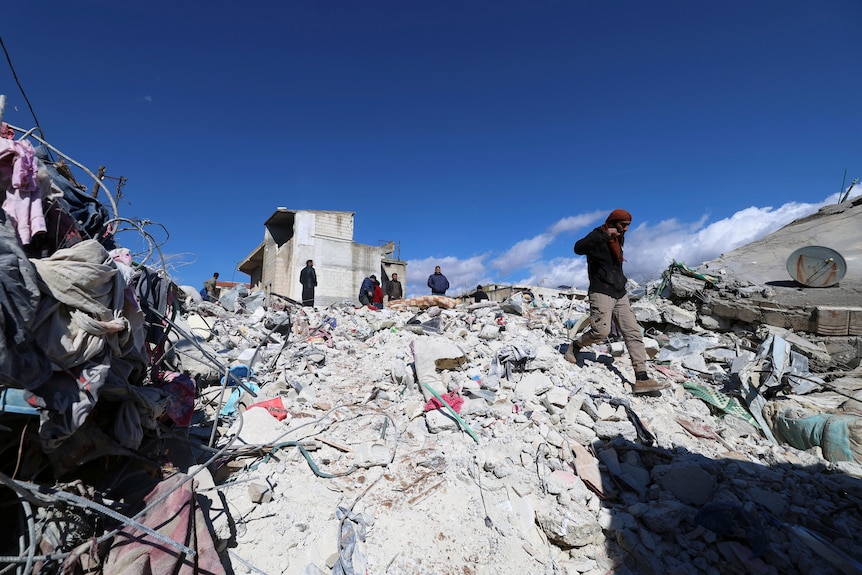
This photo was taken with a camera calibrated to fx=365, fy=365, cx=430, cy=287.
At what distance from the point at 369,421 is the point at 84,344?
2.18m

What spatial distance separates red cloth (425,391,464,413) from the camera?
10.7 ft

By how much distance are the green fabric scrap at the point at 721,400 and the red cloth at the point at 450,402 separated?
240 centimetres

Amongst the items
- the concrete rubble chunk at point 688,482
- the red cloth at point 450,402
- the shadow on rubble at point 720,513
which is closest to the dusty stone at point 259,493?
the red cloth at point 450,402

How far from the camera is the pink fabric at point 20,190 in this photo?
154 centimetres

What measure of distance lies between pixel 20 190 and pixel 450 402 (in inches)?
118

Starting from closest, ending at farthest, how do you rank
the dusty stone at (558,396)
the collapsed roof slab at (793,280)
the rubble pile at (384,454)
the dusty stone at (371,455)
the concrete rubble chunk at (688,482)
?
the rubble pile at (384,454) < the concrete rubble chunk at (688,482) < the dusty stone at (371,455) < the dusty stone at (558,396) < the collapsed roof slab at (793,280)

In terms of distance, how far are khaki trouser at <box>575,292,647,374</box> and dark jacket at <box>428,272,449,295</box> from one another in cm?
649

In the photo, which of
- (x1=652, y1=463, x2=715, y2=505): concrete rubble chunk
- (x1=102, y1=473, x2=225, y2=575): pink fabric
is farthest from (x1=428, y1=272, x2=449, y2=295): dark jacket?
(x1=102, y1=473, x2=225, y2=575): pink fabric

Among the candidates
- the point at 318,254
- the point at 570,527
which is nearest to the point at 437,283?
the point at 318,254

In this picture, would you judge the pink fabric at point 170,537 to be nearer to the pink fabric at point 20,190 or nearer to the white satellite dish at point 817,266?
the pink fabric at point 20,190

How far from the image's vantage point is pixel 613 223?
3.79 meters

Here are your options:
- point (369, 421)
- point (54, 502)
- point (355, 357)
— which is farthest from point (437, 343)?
point (54, 502)

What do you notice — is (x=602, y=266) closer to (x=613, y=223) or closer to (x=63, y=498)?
(x=613, y=223)

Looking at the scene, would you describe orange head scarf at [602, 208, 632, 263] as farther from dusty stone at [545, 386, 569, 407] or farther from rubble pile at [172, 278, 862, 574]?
dusty stone at [545, 386, 569, 407]
